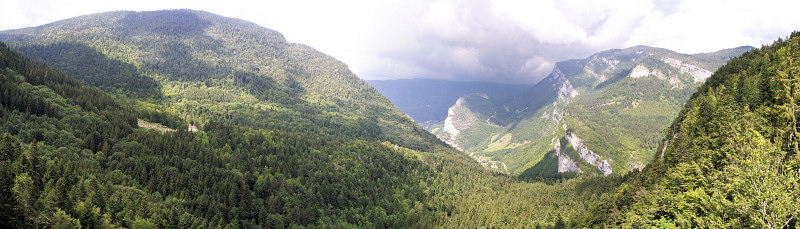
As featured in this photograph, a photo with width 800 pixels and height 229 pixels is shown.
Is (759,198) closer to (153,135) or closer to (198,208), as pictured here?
(198,208)

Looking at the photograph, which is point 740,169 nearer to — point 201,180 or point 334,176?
point 201,180

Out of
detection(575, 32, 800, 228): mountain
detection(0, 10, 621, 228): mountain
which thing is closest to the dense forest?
detection(575, 32, 800, 228): mountain

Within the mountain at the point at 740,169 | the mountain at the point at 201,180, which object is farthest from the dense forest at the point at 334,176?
the mountain at the point at 201,180

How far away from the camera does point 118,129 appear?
339 feet

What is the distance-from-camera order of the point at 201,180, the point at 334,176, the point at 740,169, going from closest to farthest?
the point at 740,169
the point at 201,180
the point at 334,176

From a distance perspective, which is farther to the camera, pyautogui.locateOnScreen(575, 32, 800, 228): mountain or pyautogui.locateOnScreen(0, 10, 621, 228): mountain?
pyautogui.locateOnScreen(0, 10, 621, 228): mountain

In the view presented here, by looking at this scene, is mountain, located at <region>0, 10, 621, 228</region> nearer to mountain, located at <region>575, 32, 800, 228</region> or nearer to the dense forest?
the dense forest

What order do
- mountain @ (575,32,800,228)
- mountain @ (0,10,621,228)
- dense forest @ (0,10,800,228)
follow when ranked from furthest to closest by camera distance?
mountain @ (0,10,621,228) → dense forest @ (0,10,800,228) → mountain @ (575,32,800,228)

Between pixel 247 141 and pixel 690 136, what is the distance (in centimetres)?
14858

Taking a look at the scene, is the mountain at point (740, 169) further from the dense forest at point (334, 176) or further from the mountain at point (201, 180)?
the mountain at point (201, 180)

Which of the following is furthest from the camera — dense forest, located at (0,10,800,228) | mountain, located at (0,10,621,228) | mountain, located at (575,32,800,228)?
mountain, located at (0,10,621,228)

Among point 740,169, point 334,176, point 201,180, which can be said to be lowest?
point 334,176

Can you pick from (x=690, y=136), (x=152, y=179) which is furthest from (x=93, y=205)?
(x=690, y=136)

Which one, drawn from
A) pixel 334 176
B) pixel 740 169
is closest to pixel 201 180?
pixel 334 176
